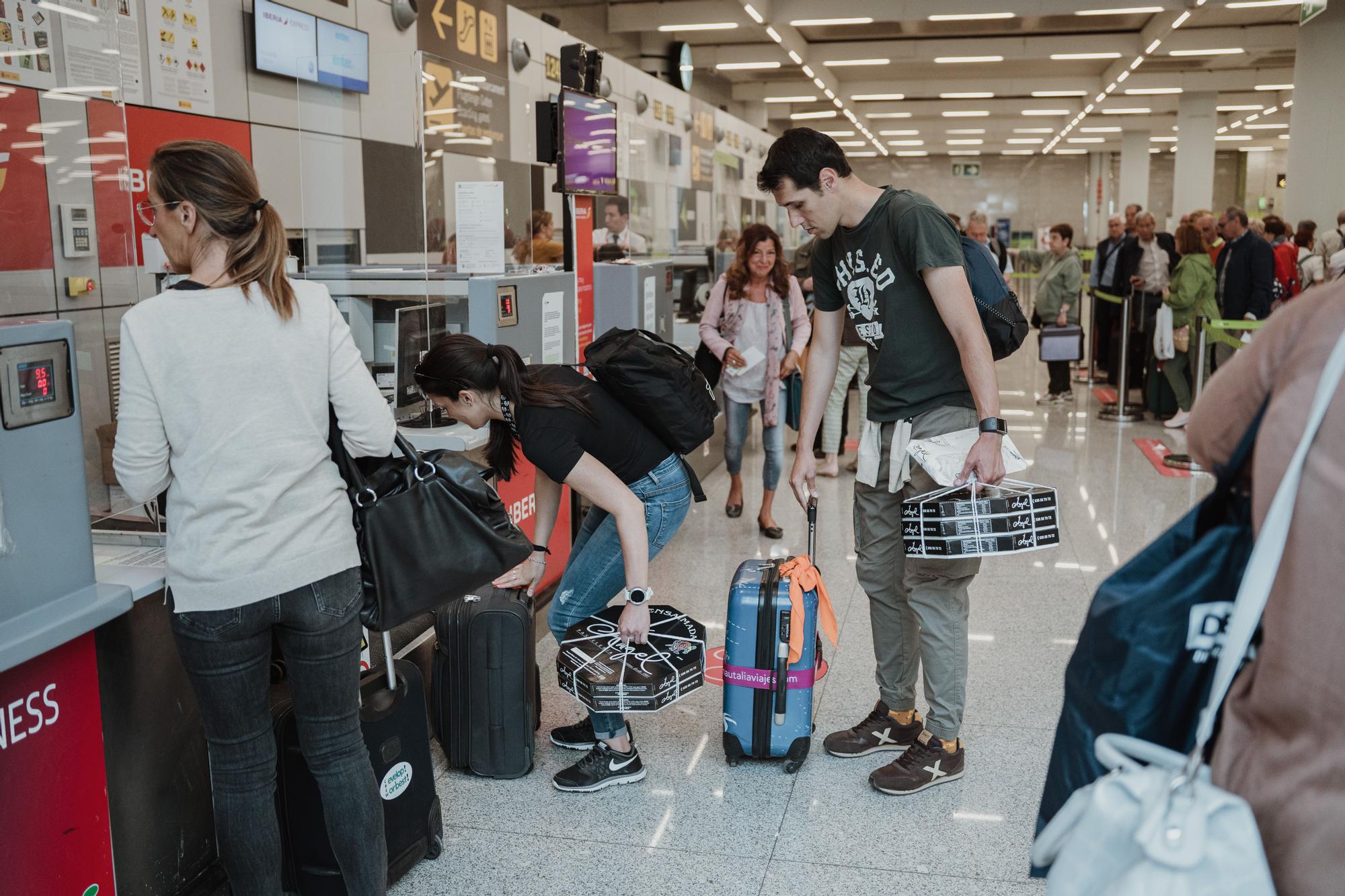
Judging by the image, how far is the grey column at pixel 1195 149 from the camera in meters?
18.8

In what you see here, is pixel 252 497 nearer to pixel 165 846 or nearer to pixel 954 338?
pixel 165 846

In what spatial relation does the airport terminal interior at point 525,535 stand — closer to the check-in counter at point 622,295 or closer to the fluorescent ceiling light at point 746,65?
the check-in counter at point 622,295

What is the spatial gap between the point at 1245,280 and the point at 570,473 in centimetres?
672

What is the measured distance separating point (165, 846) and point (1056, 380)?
333 inches

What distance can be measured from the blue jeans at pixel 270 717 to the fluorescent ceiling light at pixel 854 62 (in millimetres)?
14812

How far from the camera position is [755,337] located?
5.29m

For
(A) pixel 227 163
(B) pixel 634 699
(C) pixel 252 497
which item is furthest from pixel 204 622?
(B) pixel 634 699

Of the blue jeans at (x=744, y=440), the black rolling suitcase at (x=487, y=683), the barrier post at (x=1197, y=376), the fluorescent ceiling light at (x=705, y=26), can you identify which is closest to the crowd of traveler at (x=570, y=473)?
the black rolling suitcase at (x=487, y=683)

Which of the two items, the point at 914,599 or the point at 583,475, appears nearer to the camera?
the point at 583,475

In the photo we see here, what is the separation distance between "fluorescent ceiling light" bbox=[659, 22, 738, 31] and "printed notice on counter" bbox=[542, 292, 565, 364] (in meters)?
9.23

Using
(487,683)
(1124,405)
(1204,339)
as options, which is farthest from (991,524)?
(1124,405)

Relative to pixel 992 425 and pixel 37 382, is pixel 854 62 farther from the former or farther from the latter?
pixel 37 382

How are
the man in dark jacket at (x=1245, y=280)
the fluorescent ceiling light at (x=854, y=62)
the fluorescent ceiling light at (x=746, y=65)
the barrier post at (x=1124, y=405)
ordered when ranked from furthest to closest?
the fluorescent ceiling light at (x=746, y=65) → the fluorescent ceiling light at (x=854, y=62) → the barrier post at (x=1124, y=405) → the man in dark jacket at (x=1245, y=280)

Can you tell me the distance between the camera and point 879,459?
2.73 meters
